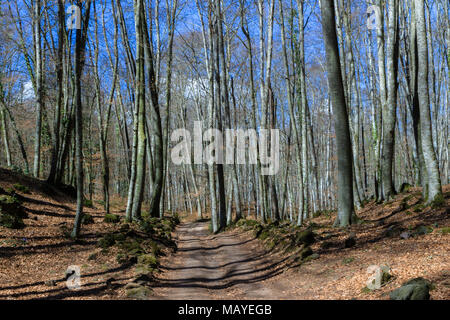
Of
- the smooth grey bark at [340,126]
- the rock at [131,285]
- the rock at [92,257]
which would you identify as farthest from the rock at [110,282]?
the smooth grey bark at [340,126]

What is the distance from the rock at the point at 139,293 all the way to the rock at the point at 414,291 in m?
3.60

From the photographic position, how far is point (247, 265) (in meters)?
8.80

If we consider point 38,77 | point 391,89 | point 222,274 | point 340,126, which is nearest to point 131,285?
point 222,274

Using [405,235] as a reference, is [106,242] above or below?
below

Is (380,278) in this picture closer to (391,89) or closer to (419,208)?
(419,208)

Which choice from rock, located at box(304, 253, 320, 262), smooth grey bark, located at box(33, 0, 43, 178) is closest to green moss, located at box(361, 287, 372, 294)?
rock, located at box(304, 253, 320, 262)

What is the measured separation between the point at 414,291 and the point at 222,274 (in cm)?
439

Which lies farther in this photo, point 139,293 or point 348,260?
point 348,260

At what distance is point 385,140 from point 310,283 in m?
7.43

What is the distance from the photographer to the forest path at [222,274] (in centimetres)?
611

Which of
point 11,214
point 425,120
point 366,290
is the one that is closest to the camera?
point 366,290

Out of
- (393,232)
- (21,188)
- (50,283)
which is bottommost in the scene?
(50,283)

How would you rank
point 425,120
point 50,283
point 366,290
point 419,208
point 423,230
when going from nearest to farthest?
point 366,290 < point 50,283 < point 423,230 < point 425,120 < point 419,208
